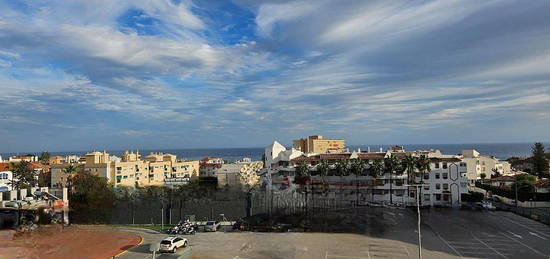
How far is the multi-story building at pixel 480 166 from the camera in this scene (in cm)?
10594

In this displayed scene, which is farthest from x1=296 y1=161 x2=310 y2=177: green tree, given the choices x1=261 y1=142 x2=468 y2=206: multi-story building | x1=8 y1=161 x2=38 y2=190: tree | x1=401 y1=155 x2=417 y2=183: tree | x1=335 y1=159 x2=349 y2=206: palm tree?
x1=8 y1=161 x2=38 y2=190: tree

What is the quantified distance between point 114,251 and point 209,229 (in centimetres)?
1205

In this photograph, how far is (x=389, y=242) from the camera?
4081 cm

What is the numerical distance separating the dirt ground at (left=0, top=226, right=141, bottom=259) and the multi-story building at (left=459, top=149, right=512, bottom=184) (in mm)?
83661

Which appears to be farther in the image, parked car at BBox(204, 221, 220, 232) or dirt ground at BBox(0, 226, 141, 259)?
parked car at BBox(204, 221, 220, 232)

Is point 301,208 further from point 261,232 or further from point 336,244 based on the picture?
point 336,244

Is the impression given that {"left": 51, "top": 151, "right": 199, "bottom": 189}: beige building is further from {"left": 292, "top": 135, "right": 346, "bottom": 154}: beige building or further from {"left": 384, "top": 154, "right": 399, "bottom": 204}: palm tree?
{"left": 384, "top": 154, "right": 399, "bottom": 204}: palm tree

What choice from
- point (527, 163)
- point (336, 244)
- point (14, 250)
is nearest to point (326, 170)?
point (336, 244)

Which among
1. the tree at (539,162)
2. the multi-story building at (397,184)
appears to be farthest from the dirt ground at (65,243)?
the tree at (539,162)

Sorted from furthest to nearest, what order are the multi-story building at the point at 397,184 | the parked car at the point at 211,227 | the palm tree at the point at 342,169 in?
the palm tree at the point at 342,169
the multi-story building at the point at 397,184
the parked car at the point at 211,227

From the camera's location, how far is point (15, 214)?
57312 millimetres

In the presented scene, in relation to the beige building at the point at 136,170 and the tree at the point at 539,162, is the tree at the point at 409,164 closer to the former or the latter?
the tree at the point at 539,162

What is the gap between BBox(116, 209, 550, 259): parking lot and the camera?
36562 mm

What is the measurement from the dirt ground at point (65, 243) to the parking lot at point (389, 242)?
7.62 ft
